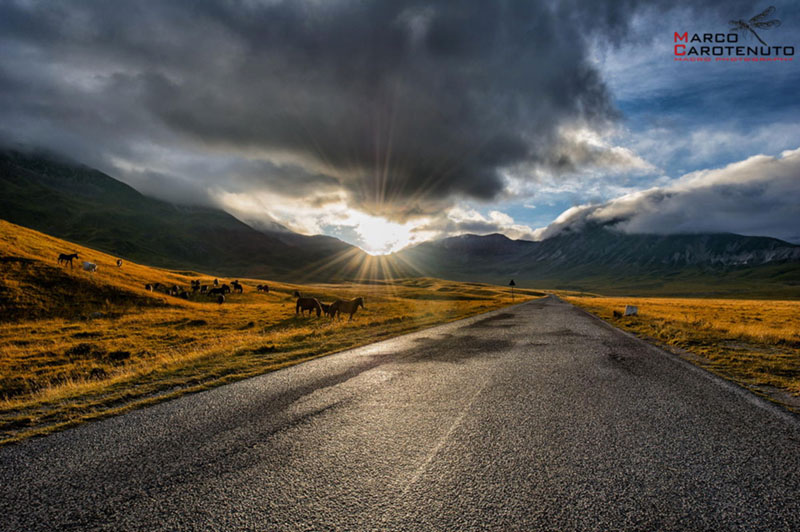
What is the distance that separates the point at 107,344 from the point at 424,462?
20.0m

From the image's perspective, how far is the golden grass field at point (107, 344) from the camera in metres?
7.81

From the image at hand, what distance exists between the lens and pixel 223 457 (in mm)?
4859

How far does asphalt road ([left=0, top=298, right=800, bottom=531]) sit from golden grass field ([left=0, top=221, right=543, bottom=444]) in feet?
6.02

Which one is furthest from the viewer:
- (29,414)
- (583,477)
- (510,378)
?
(510,378)

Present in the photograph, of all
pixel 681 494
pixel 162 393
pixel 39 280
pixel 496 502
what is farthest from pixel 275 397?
pixel 39 280

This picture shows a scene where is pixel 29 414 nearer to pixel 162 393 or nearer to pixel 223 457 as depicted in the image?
pixel 162 393

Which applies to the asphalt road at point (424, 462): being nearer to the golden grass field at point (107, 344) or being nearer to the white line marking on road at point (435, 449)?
the white line marking on road at point (435, 449)

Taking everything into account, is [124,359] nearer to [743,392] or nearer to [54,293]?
[54,293]

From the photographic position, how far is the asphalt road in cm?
354

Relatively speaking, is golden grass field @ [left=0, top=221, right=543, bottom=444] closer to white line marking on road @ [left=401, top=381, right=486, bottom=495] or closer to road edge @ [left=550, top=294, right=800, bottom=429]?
white line marking on road @ [left=401, top=381, right=486, bottom=495]

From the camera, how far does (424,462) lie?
464 cm

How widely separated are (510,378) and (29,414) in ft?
36.7

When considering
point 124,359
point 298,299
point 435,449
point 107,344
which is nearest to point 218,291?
point 298,299

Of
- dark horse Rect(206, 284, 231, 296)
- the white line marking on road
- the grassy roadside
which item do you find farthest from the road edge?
dark horse Rect(206, 284, 231, 296)
